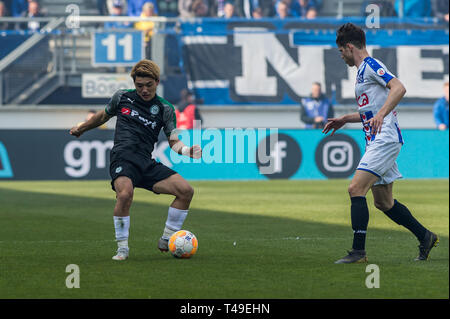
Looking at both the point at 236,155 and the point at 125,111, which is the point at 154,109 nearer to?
the point at 125,111

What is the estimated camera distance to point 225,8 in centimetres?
2438

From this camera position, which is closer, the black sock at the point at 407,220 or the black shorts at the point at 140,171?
the black sock at the point at 407,220

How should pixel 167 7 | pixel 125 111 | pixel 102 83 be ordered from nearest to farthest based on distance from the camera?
pixel 125 111
pixel 102 83
pixel 167 7

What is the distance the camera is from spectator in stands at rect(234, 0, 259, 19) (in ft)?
81.4

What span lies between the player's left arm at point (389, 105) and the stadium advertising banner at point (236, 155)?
41.5 ft

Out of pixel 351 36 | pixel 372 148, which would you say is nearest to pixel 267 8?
pixel 351 36

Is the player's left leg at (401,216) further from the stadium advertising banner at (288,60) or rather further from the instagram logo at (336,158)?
the stadium advertising banner at (288,60)

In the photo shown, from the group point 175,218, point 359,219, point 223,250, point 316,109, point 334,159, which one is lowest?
point 334,159

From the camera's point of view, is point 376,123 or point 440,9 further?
point 440,9

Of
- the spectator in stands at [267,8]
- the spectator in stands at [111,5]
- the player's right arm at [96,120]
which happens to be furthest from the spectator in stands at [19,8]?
the player's right arm at [96,120]

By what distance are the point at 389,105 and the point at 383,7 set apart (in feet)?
61.0

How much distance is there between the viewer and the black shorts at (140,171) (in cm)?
782

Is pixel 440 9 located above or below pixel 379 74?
above
